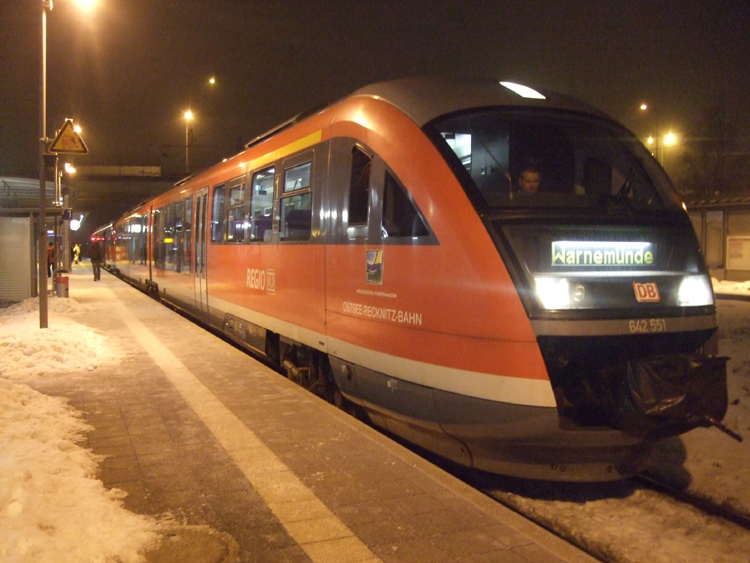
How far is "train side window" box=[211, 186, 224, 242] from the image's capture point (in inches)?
435

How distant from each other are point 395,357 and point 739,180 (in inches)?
1228

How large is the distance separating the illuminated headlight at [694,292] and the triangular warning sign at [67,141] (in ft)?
32.5

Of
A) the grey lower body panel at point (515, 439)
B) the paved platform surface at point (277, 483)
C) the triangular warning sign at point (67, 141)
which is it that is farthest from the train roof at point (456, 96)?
the triangular warning sign at point (67, 141)

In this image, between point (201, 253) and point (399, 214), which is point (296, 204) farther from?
point (201, 253)

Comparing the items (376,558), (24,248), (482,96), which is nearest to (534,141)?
(482,96)

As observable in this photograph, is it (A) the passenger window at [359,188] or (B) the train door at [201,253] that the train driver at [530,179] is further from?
(B) the train door at [201,253]

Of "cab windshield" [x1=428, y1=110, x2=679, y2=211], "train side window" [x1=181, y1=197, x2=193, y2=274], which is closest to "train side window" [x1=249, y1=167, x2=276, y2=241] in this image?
"cab windshield" [x1=428, y1=110, x2=679, y2=211]

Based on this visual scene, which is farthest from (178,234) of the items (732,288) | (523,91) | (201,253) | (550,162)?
(732,288)

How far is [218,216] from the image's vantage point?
1133 cm

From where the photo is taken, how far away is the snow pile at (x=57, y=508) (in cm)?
333

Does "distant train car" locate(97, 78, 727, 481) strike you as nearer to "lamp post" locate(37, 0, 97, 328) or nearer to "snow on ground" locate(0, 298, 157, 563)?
"snow on ground" locate(0, 298, 157, 563)

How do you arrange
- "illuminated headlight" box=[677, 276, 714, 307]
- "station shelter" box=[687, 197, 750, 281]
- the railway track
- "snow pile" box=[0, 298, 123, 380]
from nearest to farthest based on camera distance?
the railway track, "illuminated headlight" box=[677, 276, 714, 307], "snow pile" box=[0, 298, 123, 380], "station shelter" box=[687, 197, 750, 281]

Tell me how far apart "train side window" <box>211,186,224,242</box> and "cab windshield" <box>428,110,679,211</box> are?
653 cm

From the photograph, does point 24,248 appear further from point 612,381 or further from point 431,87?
point 612,381
